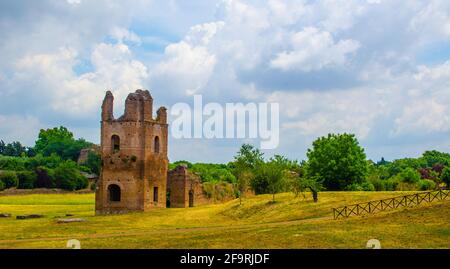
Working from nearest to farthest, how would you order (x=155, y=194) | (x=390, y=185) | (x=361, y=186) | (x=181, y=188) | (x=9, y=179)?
(x=155, y=194) → (x=181, y=188) → (x=361, y=186) → (x=390, y=185) → (x=9, y=179)

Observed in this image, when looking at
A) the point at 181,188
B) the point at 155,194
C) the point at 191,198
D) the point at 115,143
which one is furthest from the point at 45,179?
the point at 155,194

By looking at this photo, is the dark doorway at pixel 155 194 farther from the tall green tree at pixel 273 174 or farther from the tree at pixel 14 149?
the tree at pixel 14 149

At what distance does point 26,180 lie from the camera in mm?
98875

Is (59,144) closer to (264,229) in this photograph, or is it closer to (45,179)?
(45,179)

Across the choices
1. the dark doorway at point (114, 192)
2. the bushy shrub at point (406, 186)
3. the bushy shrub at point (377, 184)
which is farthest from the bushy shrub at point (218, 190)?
the bushy shrub at point (406, 186)

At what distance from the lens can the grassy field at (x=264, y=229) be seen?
2789 centimetres

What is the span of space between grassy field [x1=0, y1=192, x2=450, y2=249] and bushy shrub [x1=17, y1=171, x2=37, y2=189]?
49759 mm

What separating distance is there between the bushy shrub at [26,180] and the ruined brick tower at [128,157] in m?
46.4

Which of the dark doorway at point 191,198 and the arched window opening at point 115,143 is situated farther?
the dark doorway at point 191,198

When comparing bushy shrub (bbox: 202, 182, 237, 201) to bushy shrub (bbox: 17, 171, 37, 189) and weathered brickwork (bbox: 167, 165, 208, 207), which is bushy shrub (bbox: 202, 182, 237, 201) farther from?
bushy shrub (bbox: 17, 171, 37, 189)

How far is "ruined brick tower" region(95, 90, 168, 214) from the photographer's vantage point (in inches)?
2205

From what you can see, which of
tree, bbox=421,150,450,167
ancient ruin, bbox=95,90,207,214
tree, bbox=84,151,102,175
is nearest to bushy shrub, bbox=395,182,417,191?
ancient ruin, bbox=95,90,207,214

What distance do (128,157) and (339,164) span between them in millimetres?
24924
